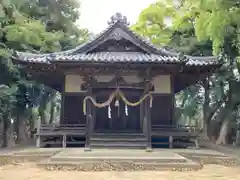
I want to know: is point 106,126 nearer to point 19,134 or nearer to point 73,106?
point 73,106

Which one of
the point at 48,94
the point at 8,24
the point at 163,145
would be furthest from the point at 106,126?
the point at 48,94

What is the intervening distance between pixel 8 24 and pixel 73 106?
246 inches

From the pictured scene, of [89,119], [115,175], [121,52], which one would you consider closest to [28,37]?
[121,52]

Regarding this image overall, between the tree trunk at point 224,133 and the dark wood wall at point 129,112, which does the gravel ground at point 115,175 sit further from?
the tree trunk at point 224,133

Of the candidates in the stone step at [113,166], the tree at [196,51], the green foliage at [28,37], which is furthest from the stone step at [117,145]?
the tree at [196,51]

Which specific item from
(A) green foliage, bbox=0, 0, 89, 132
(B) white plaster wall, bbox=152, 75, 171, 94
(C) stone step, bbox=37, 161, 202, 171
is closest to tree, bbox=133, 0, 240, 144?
(B) white plaster wall, bbox=152, 75, 171, 94

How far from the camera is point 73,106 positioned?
47.6 feet

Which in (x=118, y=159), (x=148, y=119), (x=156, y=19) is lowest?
(x=118, y=159)

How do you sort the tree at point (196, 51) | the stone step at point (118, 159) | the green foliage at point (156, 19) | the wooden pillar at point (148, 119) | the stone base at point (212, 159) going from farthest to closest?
1. the green foliage at point (156, 19)
2. the tree at point (196, 51)
3. the wooden pillar at point (148, 119)
4. the stone base at point (212, 159)
5. the stone step at point (118, 159)

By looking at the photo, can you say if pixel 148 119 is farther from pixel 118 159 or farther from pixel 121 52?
pixel 118 159

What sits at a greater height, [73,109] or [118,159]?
[73,109]

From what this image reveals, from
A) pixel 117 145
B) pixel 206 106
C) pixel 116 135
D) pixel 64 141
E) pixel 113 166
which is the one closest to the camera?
pixel 113 166

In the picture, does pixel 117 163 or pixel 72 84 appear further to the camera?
pixel 72 84

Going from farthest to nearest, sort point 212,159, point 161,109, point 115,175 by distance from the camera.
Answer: point 161,109, point 212,159, point 115,175
